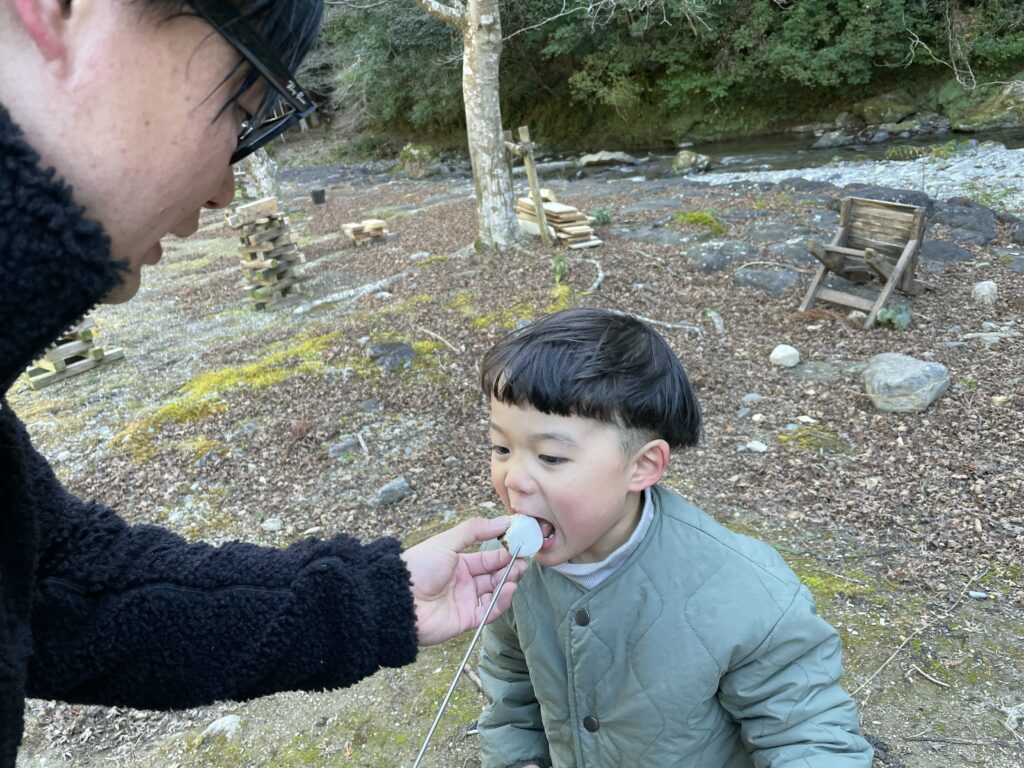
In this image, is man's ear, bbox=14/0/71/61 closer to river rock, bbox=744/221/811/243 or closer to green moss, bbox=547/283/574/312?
green moss, bbox=547/283/574/312

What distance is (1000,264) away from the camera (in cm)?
702

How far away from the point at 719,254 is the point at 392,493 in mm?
5130

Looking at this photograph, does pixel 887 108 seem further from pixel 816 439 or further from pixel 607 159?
pixel 816 439

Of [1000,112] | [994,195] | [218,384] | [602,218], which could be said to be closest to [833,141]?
[1000,112]

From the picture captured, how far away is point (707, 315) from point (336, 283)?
16.4ft

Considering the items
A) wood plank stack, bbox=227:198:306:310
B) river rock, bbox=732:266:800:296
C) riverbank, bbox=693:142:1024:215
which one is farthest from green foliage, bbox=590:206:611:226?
riverbank, bbox=693:142:1024:215

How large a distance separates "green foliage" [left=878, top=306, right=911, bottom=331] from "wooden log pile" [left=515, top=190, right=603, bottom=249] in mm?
3641

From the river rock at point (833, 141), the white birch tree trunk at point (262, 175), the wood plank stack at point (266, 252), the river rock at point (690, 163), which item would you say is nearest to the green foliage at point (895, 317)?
the wood plank stack at point (266, 252)

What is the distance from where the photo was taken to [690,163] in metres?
17.0

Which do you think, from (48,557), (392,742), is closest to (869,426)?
(392,742)

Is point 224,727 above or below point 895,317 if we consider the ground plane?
above

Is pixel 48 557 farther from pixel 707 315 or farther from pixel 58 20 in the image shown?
pixel 707 315

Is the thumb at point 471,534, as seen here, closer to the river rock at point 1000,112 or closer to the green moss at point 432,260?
the green moss at point 432,260

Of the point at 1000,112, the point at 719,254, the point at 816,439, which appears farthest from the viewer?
the point at 1000,112
